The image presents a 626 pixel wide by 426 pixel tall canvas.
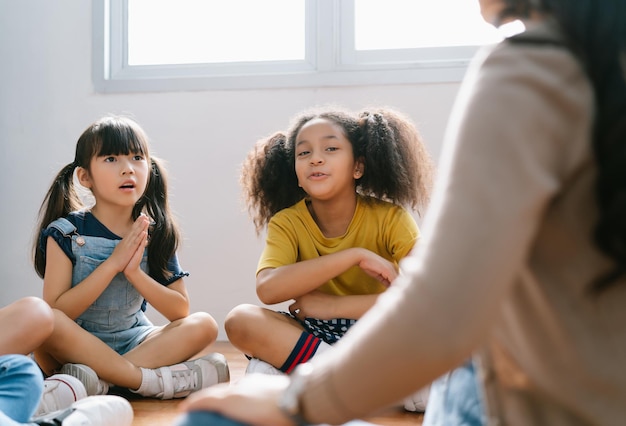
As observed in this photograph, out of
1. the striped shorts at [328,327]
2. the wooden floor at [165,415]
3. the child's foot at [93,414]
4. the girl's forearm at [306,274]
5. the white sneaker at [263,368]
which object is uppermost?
the girl's forearm at [306,274]

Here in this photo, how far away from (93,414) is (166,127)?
5.10ft

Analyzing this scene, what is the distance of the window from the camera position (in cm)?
243

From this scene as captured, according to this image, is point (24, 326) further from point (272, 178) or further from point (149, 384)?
point (272, 178)

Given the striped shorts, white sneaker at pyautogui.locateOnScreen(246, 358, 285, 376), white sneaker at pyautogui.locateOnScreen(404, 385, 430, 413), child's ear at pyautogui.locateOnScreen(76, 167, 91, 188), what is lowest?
white sneaker at pyautogui.locateOnScreen(404, 385, 430, 413)

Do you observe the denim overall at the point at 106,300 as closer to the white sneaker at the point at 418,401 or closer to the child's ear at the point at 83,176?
the child's ear at the point at 83,176

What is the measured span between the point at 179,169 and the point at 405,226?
116cm

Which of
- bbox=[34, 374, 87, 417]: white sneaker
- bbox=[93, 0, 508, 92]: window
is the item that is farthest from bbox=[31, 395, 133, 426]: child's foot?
bbox=[93, 0, 508, 92]: window

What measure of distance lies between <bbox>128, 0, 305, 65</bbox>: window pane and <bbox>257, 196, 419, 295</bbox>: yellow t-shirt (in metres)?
1.07

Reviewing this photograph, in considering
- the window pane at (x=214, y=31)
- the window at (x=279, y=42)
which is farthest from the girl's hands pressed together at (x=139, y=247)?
the window pane at (x=214, y=31)

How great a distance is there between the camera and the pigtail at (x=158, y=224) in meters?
1.74

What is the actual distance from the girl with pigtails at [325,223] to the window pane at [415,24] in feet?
2.59

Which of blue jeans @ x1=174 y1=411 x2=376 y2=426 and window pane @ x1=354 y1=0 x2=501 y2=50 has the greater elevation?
window pane @ x1=354 y1=0 x2=501 y2=50

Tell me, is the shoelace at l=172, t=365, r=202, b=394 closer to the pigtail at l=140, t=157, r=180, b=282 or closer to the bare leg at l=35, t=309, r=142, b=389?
the bare leg at l=35, t=309, r=142, b=389

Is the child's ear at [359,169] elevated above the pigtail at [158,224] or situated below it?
above
